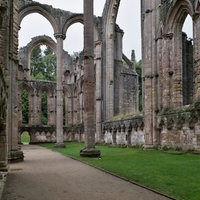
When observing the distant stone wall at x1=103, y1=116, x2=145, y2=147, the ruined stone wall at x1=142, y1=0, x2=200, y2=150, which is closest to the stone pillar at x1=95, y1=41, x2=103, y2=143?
the distant stone wall at x1=103, y1=116, x2=145, y2=147

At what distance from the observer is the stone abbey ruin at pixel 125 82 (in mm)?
9562

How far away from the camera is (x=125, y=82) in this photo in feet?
76.4

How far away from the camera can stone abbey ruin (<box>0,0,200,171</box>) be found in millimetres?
A: 9562

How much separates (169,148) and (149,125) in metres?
1.88

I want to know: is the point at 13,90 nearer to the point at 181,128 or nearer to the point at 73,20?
the point at 181,128

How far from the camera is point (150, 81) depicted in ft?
48.2

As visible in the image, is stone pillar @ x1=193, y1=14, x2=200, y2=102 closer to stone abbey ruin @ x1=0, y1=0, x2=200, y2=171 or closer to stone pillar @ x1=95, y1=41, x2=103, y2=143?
stone abbey ruin @ x1=0, y1=0, x2=200, y2=171

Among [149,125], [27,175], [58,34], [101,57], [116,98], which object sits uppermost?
[58,34]

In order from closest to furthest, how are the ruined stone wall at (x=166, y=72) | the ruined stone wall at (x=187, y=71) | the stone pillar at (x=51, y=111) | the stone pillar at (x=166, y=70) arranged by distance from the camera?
the ruined stone wall at (x=166, y=72)
the stone pillar at (x=166, y=70)
the ruined stone wall at (x=187, y=71)
the stone pillar at (x=51, y=111)

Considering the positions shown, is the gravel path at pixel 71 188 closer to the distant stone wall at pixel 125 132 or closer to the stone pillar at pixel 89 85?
the stone pillar at pixel 89 85

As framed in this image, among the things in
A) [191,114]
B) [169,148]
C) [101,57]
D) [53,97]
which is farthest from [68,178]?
[53,97]

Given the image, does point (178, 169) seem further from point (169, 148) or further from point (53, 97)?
point (53, 97)

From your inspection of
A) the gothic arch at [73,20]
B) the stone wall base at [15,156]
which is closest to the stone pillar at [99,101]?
the gothic arch at [73,20]

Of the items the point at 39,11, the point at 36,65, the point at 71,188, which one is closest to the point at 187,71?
the point at 71,188
